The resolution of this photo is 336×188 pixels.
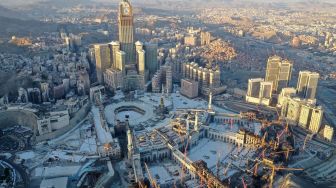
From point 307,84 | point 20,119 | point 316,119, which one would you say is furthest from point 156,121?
point 307,84

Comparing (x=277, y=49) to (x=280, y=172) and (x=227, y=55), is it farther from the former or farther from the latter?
(x=280, y=172)

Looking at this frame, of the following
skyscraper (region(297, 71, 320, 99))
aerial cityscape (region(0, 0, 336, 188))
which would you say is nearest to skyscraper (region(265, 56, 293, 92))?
aerial cityscape (region(0, 0, 336, 188))

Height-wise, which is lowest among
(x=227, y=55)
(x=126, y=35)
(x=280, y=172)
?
(x=280, y=172)

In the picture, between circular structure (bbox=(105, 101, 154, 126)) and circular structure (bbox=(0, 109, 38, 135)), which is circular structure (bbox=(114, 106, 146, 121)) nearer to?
circular structure (bbox=(105, 101, 154, 126))

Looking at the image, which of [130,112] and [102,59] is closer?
[130,112]

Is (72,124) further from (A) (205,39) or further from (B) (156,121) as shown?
(A) (205,39)

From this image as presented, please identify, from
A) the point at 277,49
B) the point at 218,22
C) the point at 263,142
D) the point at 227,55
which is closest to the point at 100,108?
the point at 263,142
